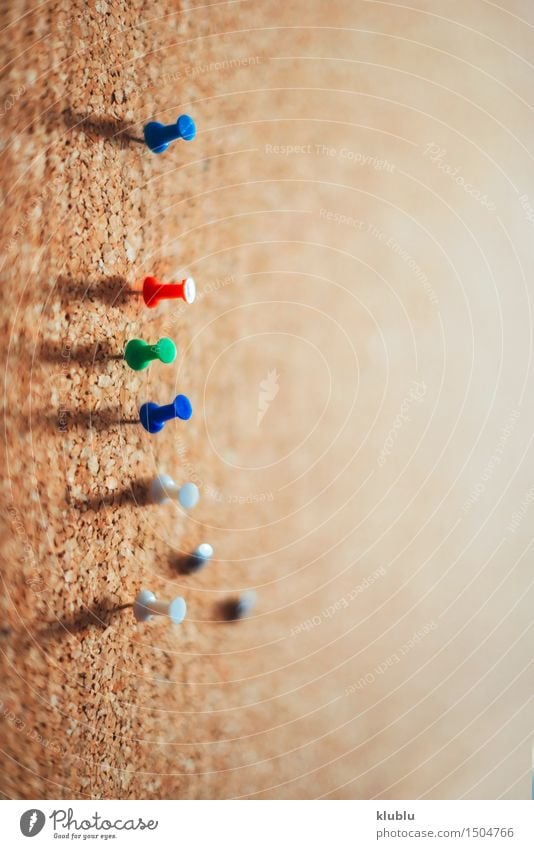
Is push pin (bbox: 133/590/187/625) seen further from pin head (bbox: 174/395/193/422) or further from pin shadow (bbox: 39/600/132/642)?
pin head (bbox: 174/395/193/422)

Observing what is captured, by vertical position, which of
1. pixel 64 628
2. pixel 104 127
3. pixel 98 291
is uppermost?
pixel 104 127

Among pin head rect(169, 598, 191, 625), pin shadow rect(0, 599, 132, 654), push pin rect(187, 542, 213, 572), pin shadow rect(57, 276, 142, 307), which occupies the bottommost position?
pin shadow rect(0, 599, 132, 654)

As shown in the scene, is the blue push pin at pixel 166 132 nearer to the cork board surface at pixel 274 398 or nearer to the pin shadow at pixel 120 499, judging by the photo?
the cork board surface at pixel 274 398

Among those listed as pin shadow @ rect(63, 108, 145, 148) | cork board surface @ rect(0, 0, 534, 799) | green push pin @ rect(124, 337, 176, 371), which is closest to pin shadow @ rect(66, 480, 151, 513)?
cork board surface @ rect(0, 0, 534, 799)

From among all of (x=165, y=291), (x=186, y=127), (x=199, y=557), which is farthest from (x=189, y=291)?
(x=199, y=557)

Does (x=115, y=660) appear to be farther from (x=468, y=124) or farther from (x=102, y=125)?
(x=468, y=124)

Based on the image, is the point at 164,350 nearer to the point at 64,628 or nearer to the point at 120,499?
the point at 120,499

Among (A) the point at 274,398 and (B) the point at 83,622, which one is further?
(A) the point at 274,398
